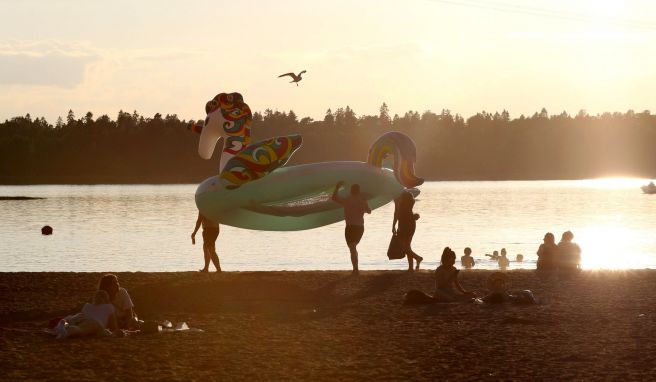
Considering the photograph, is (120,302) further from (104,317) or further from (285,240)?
(285,240)

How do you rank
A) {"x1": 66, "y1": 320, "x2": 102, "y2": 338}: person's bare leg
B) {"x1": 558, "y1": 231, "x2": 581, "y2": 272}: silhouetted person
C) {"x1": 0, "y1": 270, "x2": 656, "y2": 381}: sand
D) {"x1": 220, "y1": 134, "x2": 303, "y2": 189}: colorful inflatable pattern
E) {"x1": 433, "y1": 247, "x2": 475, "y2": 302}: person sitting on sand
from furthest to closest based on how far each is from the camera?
{"x1": 558, "y1": 231, "x2": 581, "y2": 272}: silhouetted person → {"x1": 220, "y1": 134, "x2": 303, "y2": 189}: colorful inflatable pattern → {"x1": 433, "y1": 247, "x2": 475, "y2": 302}: person sitting on sand → {"x1": 66, "y1": 320, "x2": 102, "y2": 338}: person's bare leg → {"x1": 0, "y1": 270, "x2": 656, "y2": 381}: sand

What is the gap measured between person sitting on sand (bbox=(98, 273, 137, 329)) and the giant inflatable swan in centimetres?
792

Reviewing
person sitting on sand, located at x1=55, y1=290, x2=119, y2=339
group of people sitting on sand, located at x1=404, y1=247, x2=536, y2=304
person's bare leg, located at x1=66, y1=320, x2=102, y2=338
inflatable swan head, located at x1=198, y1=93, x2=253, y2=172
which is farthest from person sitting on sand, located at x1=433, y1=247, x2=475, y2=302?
inflatable swan head, located at x1=198, y1=93, x2=253, y2=172

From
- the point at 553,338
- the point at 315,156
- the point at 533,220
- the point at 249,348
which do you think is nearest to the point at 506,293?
the point at 553,338

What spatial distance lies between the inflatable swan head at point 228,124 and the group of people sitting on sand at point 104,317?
29.1 feet

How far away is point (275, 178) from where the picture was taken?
23859 mm

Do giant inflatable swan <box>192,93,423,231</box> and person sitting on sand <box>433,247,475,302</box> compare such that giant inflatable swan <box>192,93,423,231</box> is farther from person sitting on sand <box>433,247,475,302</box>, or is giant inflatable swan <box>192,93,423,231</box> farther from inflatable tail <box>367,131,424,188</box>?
person sitting on sand <box>433,247,475,302</box>

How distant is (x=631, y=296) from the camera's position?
19.6m

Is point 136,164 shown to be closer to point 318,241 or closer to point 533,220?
point 533,220

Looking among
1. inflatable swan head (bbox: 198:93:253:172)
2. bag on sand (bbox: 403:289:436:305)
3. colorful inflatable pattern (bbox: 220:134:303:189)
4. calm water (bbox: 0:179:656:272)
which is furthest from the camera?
calm water (bbox: 0:179:656:272)

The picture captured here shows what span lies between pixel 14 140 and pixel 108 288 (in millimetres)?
166176

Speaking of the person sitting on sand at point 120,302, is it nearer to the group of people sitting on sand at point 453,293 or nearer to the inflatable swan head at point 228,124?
the group of people sitting on sand at point 453,293

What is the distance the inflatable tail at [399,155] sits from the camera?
24.3 m

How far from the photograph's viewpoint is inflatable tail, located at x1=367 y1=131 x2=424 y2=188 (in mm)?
24266
